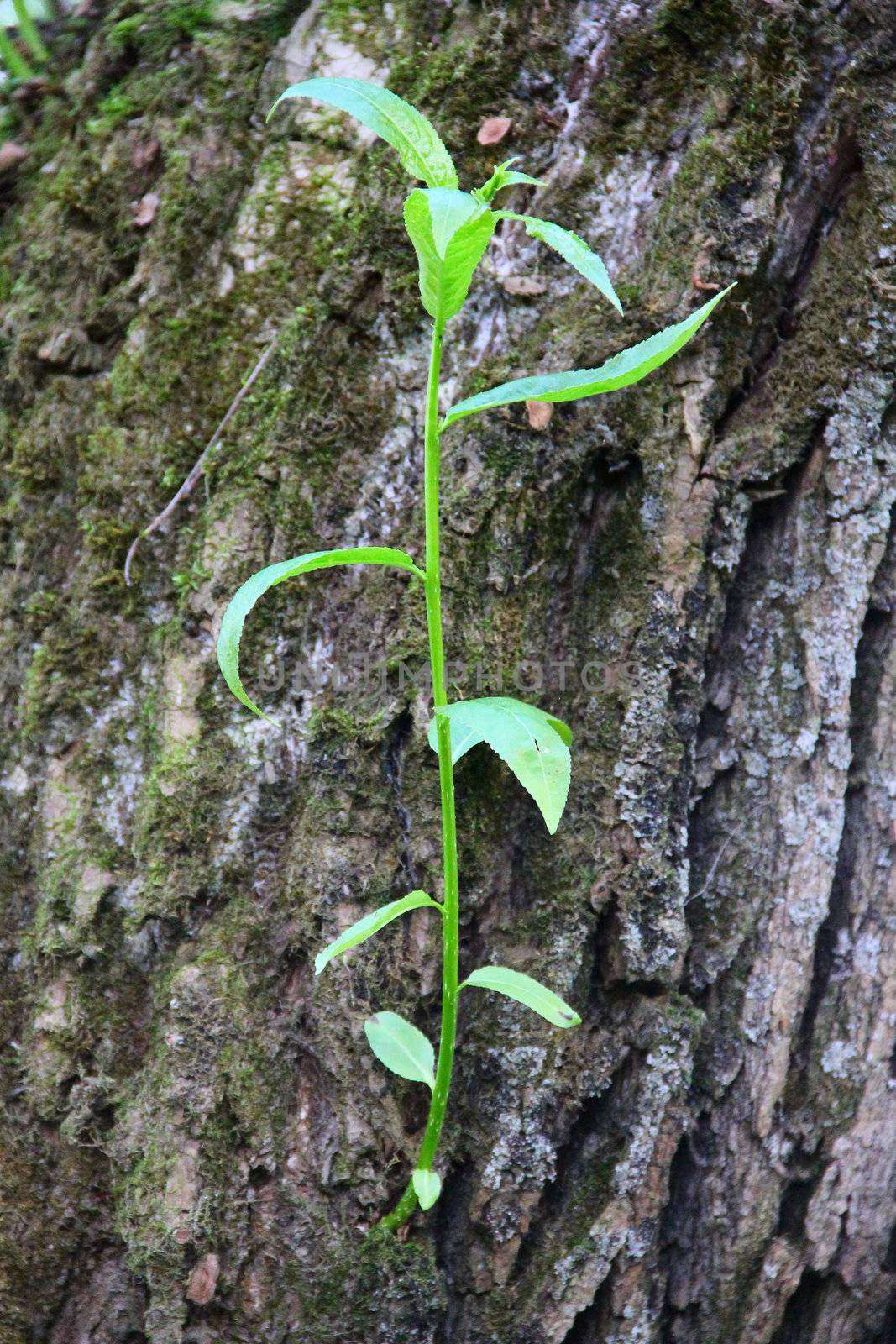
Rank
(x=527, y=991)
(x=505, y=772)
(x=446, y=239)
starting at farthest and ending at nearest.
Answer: (x=505, y=772)
(x=527, y=991)
(x=446, y=239)

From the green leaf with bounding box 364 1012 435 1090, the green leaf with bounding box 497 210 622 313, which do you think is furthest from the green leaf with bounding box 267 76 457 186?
the green leaf with bounding box 364 1012 435 1090

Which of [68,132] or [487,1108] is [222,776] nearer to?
[487,1108]

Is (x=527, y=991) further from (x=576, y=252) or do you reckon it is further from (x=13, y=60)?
(x=13, y=60)

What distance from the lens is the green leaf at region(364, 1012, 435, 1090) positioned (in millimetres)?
1594

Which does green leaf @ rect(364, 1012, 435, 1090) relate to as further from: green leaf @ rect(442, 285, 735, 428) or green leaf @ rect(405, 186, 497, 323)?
green leaf @ rect(405, 186, 497, 323)

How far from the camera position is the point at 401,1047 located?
162cm

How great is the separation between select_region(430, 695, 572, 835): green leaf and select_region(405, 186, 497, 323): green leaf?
56 cm

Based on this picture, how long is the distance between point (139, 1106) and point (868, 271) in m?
2.10

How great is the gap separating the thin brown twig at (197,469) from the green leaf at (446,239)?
68 centimetres

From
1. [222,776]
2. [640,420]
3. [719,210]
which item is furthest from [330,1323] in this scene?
[719,210]

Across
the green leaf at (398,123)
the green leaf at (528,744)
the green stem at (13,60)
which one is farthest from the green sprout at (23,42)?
the green leaf at (528,744)

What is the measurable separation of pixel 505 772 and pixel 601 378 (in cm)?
79

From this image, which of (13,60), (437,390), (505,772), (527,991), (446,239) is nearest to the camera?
(446,239)

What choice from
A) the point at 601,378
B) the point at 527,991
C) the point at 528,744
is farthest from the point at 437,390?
the point at 527,991
